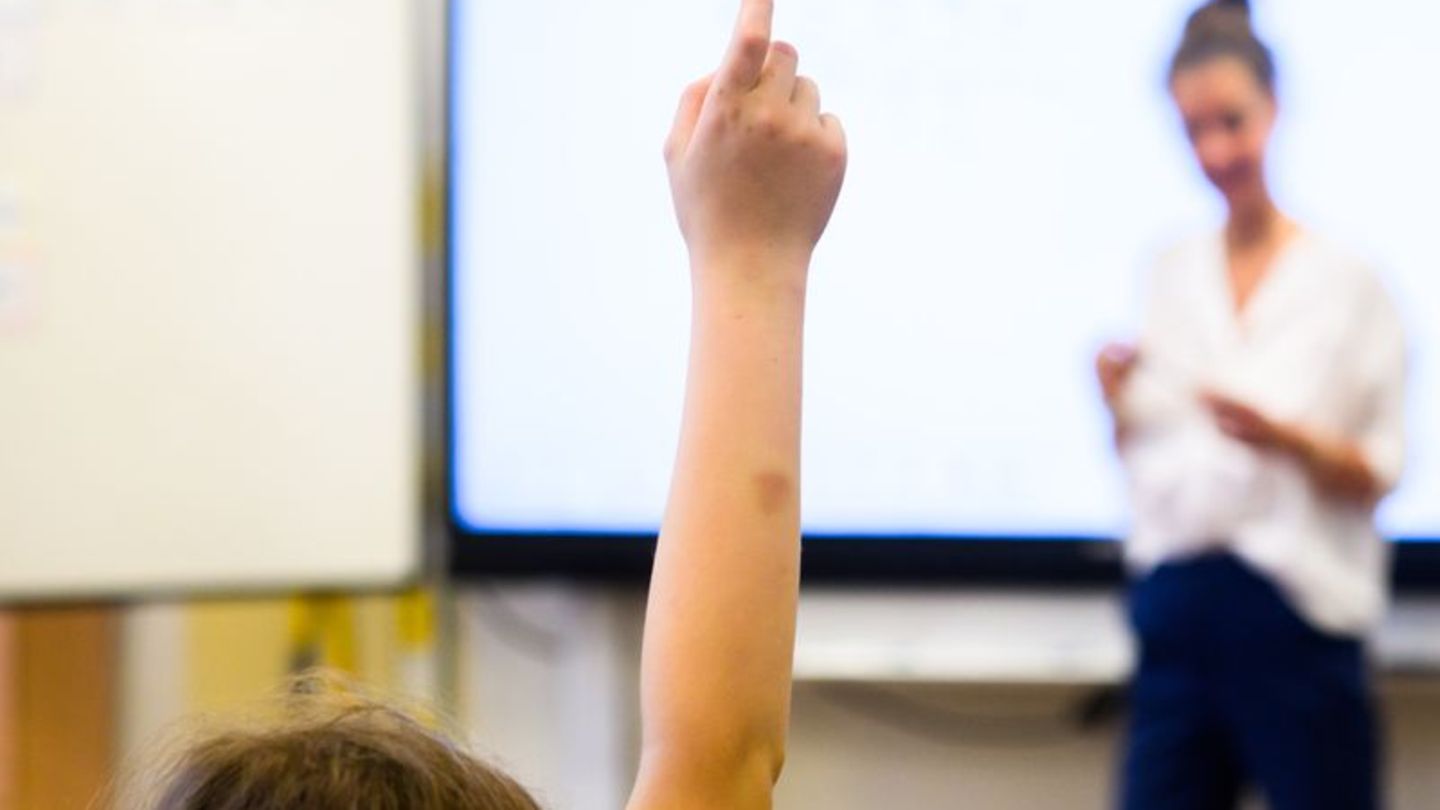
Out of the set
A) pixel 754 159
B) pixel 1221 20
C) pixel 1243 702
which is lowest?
pixel 1243 702

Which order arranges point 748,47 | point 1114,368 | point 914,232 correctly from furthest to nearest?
point 914,232 → point 1114,368 → point 748,47

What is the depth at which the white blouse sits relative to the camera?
1.80 meters

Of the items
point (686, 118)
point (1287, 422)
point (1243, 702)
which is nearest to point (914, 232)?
point (1287, 422)

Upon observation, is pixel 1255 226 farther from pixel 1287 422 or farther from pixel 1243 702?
pixel 1243 702

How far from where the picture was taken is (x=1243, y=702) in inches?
69.9

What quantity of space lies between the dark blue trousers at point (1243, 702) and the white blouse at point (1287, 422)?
26 millimetres

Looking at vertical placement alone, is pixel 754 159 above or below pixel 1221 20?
below

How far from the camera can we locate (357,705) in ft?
2.05

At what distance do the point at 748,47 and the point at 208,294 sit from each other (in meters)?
1.84

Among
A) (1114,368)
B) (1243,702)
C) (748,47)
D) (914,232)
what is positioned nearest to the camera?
(748,47)

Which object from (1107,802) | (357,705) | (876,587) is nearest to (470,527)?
(876,587)

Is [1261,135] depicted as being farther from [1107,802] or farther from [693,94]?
[693,94]

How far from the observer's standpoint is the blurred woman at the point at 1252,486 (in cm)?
178

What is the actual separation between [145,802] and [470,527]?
1749 millimetres
